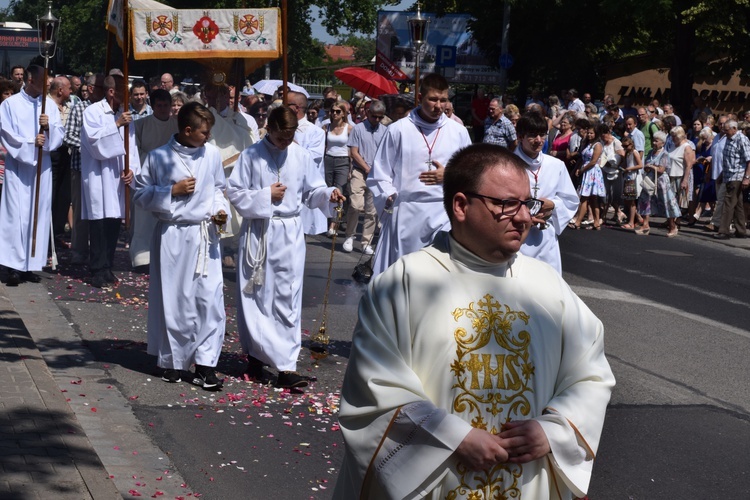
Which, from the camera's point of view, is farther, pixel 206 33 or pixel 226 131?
pixel 226 131

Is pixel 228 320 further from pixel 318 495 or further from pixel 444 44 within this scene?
pixel 444 44

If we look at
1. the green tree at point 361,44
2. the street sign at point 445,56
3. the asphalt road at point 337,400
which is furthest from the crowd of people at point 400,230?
the green tree at point 361,44

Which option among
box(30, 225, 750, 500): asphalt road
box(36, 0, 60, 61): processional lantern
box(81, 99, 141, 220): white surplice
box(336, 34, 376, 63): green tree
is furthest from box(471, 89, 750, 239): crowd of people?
box(336, 34, 376, 63): green tree

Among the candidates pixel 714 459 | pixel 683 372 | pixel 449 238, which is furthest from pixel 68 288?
pixel 449 238

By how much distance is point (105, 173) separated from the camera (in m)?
12.2

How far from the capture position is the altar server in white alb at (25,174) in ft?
38.5

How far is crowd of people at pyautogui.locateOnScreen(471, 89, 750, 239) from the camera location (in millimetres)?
18531

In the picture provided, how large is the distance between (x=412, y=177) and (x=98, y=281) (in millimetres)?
4355

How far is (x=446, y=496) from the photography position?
3.37m

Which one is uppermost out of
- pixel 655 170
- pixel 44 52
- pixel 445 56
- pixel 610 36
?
pixel 610 36

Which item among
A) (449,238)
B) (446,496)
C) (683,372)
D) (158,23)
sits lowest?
(683,372)

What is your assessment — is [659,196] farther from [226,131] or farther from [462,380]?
[462,380]

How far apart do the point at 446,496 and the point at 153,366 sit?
552 cm

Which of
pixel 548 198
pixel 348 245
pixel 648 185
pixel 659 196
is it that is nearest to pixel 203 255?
pixel 548 198
